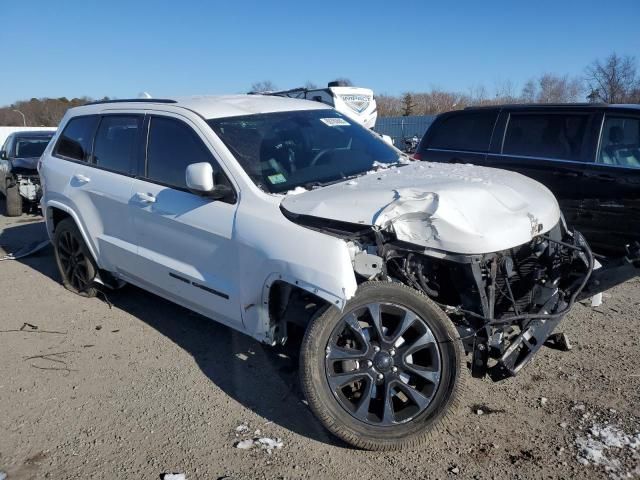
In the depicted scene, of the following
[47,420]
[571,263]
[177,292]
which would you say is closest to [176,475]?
Answer: [47,420]

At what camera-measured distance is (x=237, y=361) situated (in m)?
4.00

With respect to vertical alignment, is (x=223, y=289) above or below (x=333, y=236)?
below

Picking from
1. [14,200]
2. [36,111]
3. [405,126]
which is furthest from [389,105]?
[14,200]

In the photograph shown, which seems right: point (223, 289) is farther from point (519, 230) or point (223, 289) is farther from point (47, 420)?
point (519, 230)

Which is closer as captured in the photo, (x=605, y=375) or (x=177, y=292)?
(x=605, y=375)

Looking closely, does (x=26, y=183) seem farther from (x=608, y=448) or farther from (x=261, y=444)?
(x=608, y=448)

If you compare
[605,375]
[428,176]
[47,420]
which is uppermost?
[428,176]

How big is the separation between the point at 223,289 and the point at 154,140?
1.47 metres

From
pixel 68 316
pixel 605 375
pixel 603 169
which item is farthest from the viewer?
pixel 603 169

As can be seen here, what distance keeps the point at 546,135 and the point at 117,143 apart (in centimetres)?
450

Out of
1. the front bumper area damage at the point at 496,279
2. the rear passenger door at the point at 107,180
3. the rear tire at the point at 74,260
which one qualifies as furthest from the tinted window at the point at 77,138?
the front bumper area damage at the point at 496,279

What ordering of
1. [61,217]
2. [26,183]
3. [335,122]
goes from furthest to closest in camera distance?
[26,183] < [61,217] < [335,122]

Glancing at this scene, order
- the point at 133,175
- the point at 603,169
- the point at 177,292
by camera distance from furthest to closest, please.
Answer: the point at 603,169 → the point at 133,175 → the point at 177,292

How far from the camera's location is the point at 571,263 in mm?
3318
